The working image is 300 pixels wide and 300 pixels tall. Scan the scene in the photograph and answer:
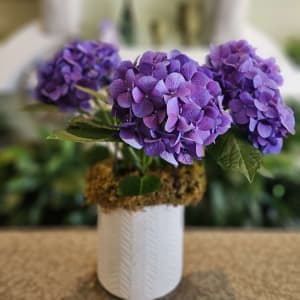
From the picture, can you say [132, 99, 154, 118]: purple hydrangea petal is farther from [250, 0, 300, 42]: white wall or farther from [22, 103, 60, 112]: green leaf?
[250, 0, 300, 42]: white wall

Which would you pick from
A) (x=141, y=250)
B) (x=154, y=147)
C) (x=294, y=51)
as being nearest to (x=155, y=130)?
(x=154, y=147)

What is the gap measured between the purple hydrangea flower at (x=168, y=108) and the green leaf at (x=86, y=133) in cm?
3

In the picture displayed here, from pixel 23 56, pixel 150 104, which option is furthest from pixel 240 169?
pixel 23 56

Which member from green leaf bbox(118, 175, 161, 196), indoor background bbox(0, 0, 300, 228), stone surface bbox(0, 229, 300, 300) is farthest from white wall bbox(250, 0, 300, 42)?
green leaf bbox(118, 175, 161, 196)

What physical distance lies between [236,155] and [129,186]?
17cm

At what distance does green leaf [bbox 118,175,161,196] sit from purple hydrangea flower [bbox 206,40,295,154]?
151 mm

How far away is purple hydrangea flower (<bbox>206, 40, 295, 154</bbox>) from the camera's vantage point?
0.56 m

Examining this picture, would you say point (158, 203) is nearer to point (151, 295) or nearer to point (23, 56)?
point (151, 295)

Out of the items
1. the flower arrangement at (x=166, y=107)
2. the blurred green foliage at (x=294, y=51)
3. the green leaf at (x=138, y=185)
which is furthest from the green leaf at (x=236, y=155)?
the blurred green foliage at (x=294, y=51)

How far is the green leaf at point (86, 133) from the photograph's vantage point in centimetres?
53

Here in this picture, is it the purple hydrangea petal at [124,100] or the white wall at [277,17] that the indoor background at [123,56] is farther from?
the purple hydrangea petal at [124,100]

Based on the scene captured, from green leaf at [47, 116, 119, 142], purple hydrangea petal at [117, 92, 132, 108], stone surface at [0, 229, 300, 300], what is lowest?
stone surface at [0, 229, 300, 300]

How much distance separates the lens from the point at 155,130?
0.50 m

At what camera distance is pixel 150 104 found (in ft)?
1.63
